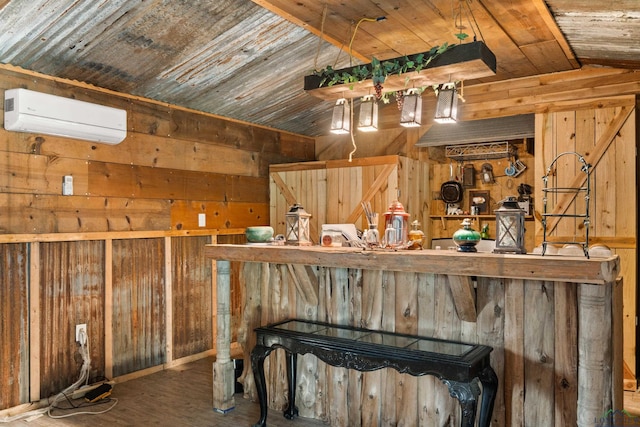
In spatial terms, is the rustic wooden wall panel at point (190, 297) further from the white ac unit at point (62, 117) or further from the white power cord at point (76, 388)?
the white ac unit at point (62, 117)

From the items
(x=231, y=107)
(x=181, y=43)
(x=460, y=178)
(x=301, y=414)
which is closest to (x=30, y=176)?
(x=181, y=43)

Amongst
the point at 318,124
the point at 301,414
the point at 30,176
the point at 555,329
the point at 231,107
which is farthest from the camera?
the point at 318,124

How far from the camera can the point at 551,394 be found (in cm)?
260

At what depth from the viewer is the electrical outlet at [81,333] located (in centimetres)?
392

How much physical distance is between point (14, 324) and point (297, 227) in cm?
214

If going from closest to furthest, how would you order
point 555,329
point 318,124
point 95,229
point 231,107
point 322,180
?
point 555,329 → point 95,229 → point 231,107 → point 322,180 → point 318,124

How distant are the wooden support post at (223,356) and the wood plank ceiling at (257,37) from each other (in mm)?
1678

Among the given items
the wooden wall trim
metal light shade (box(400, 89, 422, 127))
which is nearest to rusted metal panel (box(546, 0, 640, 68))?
metal light shade (box(400, 89, 422, 127))

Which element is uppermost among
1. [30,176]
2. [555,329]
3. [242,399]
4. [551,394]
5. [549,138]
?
[549,138]

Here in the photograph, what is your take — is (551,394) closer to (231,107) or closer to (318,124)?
(231,107)

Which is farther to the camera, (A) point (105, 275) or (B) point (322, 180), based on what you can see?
(B) point (322, 180)

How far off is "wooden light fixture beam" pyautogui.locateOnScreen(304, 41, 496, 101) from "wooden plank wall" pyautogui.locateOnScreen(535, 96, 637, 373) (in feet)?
6.52

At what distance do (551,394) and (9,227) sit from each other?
11.9ft

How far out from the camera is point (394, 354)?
2586mm
